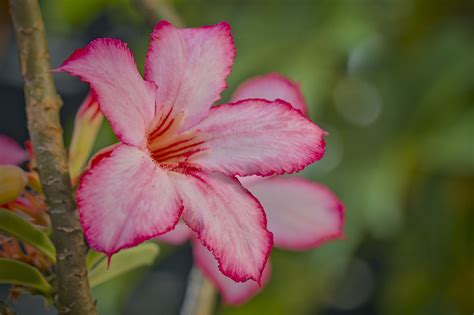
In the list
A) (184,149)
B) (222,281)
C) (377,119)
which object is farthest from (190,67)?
(377,119)

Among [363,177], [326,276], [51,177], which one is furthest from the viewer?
[326,276]

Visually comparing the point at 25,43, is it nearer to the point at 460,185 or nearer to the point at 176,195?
the point at 176,195

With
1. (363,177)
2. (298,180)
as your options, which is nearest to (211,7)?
(363,177)

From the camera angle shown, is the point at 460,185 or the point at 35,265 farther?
the point at 460,185

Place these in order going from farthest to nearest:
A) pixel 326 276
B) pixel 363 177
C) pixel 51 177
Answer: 1. pixel 326 276
2. pixel 363 177
3. pixel 51 177

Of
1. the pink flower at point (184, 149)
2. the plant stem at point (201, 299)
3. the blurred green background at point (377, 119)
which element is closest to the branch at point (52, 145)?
the pink flower at point (184, 149)

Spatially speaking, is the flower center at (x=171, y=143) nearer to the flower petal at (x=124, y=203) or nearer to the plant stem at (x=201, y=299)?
the flower petal at (x=124, y=203)
